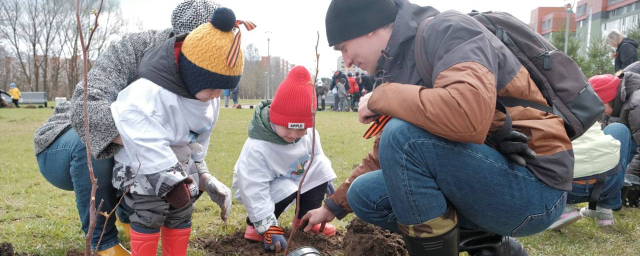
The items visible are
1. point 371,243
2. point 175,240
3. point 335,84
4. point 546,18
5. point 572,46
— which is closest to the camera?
point 175,240

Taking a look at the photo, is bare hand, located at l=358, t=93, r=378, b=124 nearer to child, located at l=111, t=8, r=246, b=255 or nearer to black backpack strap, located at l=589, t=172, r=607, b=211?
child, located at l=111, t=8, r=246, b=255

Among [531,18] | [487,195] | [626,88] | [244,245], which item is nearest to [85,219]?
[244,245]

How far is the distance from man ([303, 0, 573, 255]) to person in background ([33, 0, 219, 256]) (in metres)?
1.17

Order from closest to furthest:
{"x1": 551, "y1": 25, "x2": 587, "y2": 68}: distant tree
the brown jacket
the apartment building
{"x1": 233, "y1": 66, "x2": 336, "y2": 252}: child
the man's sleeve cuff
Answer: the brown jacket, the man's sleeve cuff, {"x1": 233, "y1": 66, "x2": 336, "y2": 252}: child, {"x1": 551, "y1": 25, "x2": 587, "y2": 68}: distant tree, the apartment building

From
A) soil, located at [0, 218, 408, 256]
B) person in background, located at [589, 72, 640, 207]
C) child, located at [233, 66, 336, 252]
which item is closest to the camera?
soil, located at [0, 218, 408, 256]

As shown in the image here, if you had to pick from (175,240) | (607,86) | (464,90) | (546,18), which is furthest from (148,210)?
(546,18)

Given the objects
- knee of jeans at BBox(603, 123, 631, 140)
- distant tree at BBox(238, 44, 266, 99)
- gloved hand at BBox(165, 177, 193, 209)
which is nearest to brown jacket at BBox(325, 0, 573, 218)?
gloved hand at BBox(165, 177, 193, 209)

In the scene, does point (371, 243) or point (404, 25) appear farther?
point (371, 243)

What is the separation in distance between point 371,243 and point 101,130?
1518mm

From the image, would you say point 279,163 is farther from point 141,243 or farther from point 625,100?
point 625,100

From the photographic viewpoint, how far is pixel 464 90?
5.07ft

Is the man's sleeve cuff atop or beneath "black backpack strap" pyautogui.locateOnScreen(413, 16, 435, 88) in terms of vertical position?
beneath

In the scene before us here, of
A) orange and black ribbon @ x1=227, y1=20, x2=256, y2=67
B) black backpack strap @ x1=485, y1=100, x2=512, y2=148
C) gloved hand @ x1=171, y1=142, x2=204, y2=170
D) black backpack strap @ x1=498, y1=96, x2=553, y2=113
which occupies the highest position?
orange and black ribbon @ x1=227, y1=20, x2=256, y2=67

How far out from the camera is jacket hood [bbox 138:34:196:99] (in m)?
2.27
